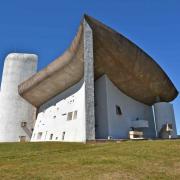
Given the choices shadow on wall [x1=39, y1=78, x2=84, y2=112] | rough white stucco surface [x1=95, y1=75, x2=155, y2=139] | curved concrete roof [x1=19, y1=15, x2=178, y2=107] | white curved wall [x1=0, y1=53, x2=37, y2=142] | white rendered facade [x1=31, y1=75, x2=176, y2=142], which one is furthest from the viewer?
white curved wall [x1=0, y1=53, x2=37, y2=142]

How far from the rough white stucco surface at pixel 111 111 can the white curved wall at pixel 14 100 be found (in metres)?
17.4

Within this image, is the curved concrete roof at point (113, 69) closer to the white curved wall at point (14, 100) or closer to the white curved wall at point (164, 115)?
the white curved wall at point (164, 115)

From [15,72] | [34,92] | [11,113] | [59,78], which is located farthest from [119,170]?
[15,72]

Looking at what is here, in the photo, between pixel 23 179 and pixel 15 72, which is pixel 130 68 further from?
pixel 15 72

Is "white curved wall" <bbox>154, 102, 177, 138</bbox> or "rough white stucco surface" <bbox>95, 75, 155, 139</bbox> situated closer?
"rough white stucco surface" <bbox>95, 75, 155, 139</bbox>

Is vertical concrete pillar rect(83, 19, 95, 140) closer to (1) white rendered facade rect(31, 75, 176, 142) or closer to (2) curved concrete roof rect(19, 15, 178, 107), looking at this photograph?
(2) curved concrete roof rect(19, 15, 178, 107)

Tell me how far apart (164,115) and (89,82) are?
1403 centimetres

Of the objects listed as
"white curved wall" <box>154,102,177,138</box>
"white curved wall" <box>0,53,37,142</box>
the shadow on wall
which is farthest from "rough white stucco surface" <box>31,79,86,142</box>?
"white curved wall" <box>154,102,177,138</box>

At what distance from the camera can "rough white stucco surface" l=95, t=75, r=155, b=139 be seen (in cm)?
2356

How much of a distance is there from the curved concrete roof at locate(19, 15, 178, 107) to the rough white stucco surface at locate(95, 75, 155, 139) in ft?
3.16

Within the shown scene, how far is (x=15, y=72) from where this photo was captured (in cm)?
3875

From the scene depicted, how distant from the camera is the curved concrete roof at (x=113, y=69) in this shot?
2133 cm

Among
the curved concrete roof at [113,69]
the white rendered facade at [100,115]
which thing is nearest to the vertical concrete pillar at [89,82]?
the curved concrete roof at [113,69]

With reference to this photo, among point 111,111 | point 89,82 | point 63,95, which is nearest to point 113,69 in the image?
point 111,111
